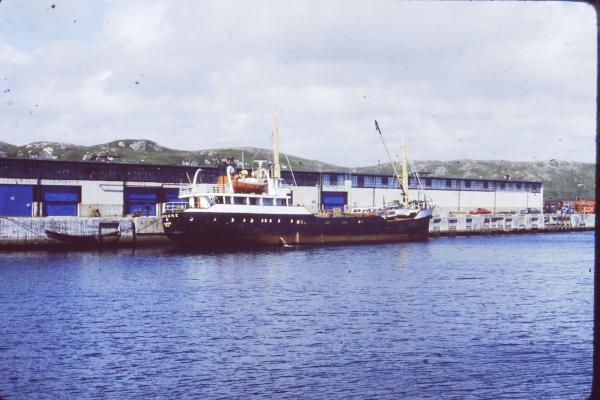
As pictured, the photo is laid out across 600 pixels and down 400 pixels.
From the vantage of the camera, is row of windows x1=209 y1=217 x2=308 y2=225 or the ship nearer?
the ship

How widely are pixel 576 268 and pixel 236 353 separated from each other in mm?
37230

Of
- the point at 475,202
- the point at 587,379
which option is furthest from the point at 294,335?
the point at 475,202

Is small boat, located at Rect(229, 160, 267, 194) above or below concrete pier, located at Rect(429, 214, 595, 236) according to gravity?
above

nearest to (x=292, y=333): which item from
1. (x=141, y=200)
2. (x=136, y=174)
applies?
(x=141, y=200)

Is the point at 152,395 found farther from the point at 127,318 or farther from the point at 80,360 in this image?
the point at 127,318

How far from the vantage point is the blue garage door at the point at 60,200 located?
72062 mm

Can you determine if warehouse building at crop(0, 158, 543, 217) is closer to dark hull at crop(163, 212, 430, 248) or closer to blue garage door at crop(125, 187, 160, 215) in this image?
blue garage door at crop(125, 187, 160, 215)

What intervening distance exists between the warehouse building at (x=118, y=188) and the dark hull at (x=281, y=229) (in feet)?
43.6

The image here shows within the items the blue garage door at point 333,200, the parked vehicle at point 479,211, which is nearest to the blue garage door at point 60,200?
the blue garage door at point 333,200

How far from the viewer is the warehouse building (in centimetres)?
7056

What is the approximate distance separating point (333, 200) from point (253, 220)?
3329 cm

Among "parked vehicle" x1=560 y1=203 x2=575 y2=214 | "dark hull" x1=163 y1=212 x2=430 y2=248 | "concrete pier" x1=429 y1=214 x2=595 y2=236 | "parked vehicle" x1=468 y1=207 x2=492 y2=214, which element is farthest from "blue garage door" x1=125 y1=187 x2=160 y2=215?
"parked vehicle" x1=560 y1=203 x2=575 y2=214

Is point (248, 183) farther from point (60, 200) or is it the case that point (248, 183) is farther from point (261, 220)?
point (60, 200)

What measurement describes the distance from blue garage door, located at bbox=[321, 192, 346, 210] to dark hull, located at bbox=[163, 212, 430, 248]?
1634 cm
